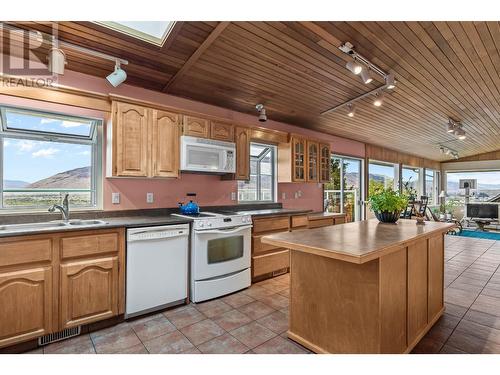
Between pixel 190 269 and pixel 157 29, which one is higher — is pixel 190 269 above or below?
below

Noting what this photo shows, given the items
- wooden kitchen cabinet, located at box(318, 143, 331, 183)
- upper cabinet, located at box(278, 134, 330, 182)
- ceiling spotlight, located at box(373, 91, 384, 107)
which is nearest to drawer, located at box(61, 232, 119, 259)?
upper cabinet, located at box(278, 134, 330, 182)

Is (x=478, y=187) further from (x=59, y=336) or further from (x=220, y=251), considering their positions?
(x=59, y=336)

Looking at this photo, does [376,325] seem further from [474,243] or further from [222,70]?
[474,243]

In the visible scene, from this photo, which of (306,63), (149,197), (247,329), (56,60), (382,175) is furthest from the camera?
(382,175)

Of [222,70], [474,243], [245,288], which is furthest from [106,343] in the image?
[474,243]

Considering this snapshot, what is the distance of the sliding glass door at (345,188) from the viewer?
593 cm

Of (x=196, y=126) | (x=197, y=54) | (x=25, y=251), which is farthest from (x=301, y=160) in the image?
(x=25, y=251)

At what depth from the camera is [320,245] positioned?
1693mm

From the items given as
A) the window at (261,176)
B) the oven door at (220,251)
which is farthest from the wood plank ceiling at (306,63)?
the oven door at (220,251)

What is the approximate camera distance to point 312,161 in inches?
188

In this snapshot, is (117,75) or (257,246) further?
(257,246)

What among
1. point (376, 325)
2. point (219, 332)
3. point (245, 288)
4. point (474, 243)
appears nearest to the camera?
point (376, 325)

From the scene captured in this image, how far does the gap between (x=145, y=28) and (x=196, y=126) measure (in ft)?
3.78

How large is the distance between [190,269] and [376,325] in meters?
1.89
